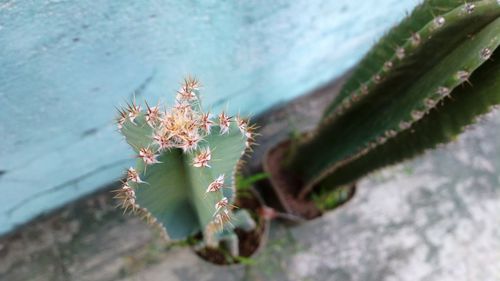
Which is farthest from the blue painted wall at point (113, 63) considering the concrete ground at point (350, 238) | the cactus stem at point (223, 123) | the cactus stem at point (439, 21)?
the cactus stem at point (439, 21)

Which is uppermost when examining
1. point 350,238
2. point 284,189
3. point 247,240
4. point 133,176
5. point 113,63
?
point 113,63

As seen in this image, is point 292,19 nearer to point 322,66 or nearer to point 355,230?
point 322,66

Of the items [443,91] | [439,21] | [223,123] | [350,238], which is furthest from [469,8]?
[350,238]

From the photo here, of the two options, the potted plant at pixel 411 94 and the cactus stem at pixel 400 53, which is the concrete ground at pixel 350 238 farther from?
the cactus stem at pixel 400 53

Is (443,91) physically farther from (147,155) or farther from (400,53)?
(147,155)

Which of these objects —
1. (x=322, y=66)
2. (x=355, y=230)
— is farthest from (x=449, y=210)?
(x=322, y=66)

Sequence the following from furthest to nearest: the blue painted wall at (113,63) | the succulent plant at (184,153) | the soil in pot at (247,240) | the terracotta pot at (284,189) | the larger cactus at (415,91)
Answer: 1. the terracotta pot at (284,189)
2. the soil in pot at (247,240)
3. the blue painted wall at (113,63)
4. the larger cactus at (415,91)
5. the succulent plant at (184,153)
